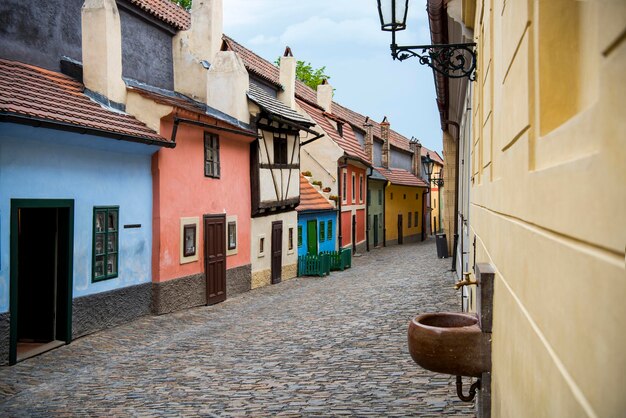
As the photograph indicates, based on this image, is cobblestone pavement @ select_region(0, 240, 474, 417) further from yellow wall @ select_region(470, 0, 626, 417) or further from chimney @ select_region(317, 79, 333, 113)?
chimney @ select_region(317, 79, 333, 113)

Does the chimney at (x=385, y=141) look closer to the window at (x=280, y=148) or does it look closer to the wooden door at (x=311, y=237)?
the wooden door at (x=311, y=237)

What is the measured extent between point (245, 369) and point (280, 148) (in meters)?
12.6

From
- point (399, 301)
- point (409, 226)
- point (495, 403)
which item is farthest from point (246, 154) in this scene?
point (409, 226)

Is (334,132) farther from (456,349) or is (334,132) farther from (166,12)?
(456,349)

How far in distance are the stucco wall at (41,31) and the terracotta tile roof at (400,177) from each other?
28250mm

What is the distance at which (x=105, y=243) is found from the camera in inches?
469

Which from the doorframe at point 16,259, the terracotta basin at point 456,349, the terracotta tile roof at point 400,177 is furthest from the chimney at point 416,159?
the terracotta basin at point 456,349

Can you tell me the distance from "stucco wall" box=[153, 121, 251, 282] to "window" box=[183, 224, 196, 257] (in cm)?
26

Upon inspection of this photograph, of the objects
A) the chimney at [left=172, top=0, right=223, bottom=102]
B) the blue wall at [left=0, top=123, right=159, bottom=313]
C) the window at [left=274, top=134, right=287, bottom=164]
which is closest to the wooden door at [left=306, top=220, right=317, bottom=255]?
the window at [left=274, top=134, right=287, bottom=164]

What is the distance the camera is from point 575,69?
183cm

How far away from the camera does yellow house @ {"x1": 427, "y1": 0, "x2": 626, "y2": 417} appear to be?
Answer: 1.12m

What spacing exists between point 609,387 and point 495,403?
300 cm

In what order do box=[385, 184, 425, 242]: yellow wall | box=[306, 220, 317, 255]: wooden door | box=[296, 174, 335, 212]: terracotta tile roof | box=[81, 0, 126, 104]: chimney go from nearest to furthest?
box=[81, 0, 126, 104]: chimney < box=[296, 174, 335, 212]: terracotta tile roof < box=[306, 220, 317, 255]: wooden door < box=[385, 184, 425, 242]: yellow wall

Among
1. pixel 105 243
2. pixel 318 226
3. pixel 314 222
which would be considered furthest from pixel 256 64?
pixel 105 243
